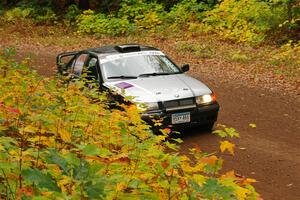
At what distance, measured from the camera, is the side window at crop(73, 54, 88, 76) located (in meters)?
10.0

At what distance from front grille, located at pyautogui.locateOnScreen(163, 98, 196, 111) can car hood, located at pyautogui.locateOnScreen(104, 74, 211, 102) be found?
7 centimetres

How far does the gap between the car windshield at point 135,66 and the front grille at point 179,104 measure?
1.09 metres

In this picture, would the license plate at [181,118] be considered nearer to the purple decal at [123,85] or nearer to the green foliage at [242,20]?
the purple decal at [123,85]

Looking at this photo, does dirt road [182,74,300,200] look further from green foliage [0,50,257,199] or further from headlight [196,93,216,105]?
green foliage [0,50,257,199]

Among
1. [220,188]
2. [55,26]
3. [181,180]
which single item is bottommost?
[55,26]

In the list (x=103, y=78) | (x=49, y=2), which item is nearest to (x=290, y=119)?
(x=103, y=78)

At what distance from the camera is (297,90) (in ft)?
40.1

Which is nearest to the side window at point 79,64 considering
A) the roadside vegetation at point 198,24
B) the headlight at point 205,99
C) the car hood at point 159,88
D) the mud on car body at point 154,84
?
the mud on car body at point 154,84

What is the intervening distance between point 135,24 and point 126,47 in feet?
47.3

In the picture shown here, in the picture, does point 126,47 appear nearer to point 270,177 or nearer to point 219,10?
point 270,177

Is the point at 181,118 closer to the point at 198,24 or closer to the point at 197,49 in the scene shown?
the point at 197,49

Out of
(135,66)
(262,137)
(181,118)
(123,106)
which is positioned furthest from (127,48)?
(123,106)

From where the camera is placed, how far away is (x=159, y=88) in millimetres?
8258

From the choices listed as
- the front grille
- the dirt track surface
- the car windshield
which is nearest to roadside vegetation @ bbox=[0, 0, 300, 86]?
the dirt track surface
